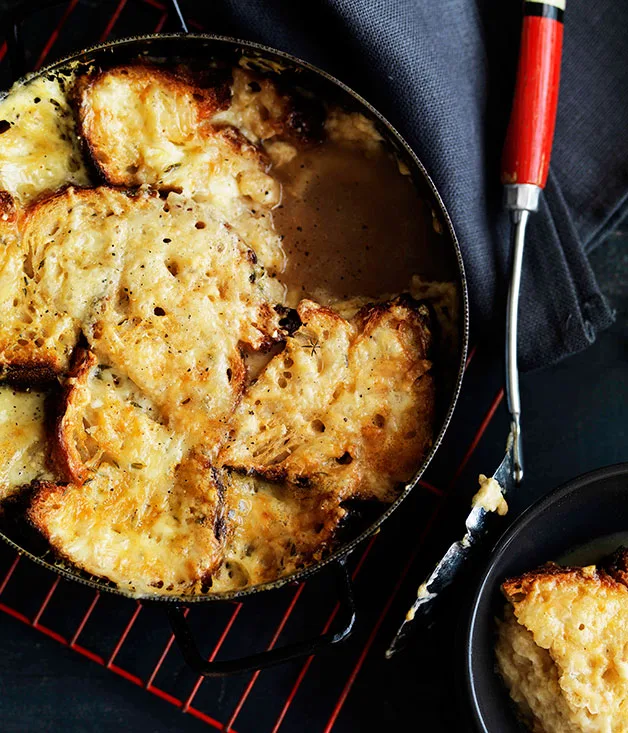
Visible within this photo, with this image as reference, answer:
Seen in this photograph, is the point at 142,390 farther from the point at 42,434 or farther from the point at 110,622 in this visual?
the point at 110,622

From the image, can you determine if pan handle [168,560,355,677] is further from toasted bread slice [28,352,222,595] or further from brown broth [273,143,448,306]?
brown broth [273,143,448,306]

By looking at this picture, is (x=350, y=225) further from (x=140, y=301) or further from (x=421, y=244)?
(x=140, y=301)

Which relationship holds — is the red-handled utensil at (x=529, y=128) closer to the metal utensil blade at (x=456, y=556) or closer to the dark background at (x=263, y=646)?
the metal utensil blade at (x=456, y=556)

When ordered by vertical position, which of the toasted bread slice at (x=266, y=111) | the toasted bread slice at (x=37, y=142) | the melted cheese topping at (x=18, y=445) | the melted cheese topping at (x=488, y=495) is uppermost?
the toasted bread slice at (x=266, y=111)

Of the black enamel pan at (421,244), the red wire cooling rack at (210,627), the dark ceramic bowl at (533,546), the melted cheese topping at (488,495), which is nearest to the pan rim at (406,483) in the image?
the black enamel pan at (421,244)

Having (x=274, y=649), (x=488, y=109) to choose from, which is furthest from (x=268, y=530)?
(x=488, y=109)

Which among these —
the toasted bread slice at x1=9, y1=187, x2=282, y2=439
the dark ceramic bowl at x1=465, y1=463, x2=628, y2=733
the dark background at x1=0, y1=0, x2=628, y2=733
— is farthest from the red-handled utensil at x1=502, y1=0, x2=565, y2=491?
the toasted bread slice at x1=9, y1=187, x2=282, y2=439

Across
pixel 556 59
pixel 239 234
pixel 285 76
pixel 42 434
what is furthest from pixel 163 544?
pixel 556 59
